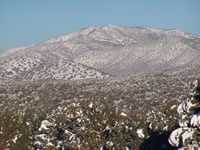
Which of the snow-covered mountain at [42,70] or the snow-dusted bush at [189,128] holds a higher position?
the snow-dusted bush at [189,128]

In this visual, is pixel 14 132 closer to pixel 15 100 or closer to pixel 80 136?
pixel 80 136

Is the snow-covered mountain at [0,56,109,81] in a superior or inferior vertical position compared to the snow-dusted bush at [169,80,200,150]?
inferior

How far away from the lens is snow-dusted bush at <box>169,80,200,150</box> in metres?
17.4

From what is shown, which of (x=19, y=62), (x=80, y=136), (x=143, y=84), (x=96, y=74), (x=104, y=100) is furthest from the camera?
(x=19, y=62)

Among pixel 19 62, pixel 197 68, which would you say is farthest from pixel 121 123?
pixel 19 62

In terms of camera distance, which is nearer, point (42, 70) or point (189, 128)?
point (189, 128)

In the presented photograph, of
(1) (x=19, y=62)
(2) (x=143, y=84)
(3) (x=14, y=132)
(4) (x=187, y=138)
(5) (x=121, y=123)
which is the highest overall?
(4) (x=187, y=138)

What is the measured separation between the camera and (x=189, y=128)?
17969 mm

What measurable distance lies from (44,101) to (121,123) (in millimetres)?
34251

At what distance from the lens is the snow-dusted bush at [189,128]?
17.4 meters

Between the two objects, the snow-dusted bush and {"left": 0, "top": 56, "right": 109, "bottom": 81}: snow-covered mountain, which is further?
{"left": 0, "top": 56, "right": 109, "bottom": 81}: snow-covered mountain

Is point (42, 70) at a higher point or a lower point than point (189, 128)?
lower

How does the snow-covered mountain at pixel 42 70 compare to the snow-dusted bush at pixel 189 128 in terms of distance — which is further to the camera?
the snow-covered mountain at pixel 42 70

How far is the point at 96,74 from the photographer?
107188 mm
